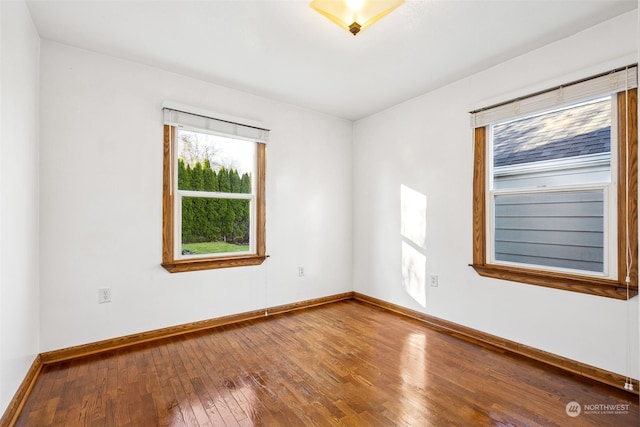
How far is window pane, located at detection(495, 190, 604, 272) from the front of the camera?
2.33 m

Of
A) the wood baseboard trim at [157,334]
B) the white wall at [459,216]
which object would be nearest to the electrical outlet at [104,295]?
the wood baseboard trim at [157,334]

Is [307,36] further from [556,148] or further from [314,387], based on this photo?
[314,387]

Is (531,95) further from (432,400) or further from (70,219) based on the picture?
(70,219)

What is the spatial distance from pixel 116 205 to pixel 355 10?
98.2 inches

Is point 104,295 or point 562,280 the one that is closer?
point 562,280

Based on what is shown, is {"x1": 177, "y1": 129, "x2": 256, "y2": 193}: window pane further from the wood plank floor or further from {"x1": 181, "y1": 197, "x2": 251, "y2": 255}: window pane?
the wood plank floor

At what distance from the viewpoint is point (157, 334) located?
9.48 feet

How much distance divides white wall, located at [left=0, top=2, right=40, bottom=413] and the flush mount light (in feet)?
5.82

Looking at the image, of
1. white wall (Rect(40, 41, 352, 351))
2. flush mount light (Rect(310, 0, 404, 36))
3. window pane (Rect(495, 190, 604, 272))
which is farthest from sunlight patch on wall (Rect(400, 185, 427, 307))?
flush mount light (Rect(310, 0, 404, 36))

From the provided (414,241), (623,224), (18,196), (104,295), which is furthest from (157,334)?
(623,224)

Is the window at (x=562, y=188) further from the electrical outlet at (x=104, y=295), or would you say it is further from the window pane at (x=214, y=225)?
the electrical outlet at (x=104, y=295)

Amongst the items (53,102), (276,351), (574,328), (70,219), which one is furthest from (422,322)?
(53,102)

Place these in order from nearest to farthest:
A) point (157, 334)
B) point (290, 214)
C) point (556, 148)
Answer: point (556, 148), point (157, 334), point (290, 214)

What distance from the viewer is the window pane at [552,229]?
2326mm
